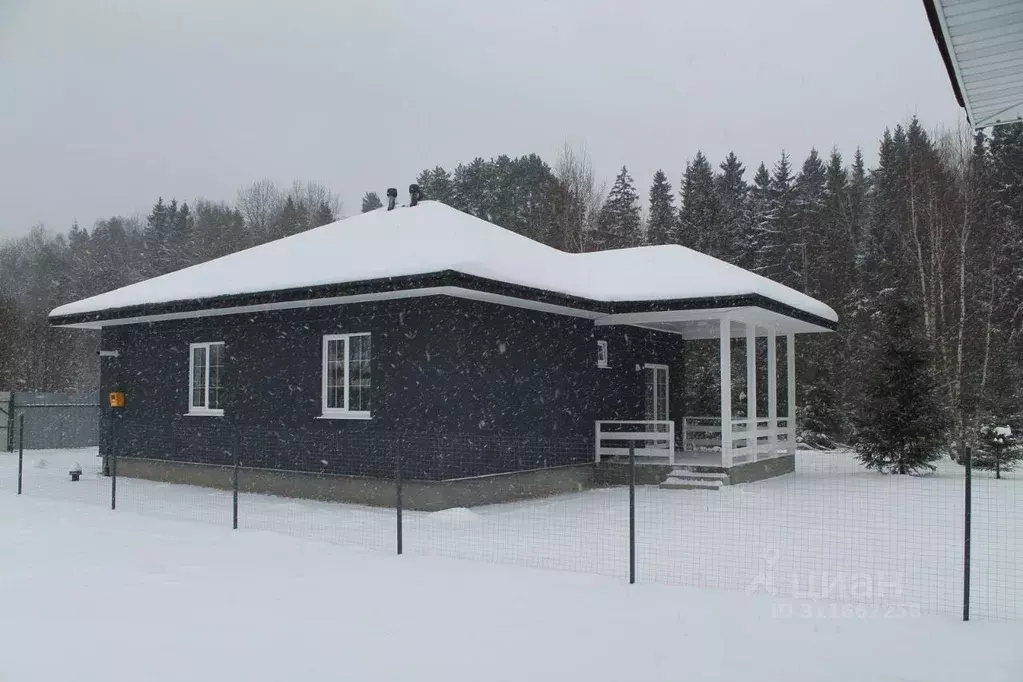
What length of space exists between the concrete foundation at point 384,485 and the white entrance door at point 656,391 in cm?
300

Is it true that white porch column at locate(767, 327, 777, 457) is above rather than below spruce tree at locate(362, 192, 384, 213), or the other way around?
below

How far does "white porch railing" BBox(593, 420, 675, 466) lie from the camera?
1405 cm

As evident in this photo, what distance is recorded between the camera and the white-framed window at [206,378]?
1459cm

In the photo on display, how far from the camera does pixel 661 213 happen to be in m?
43.5

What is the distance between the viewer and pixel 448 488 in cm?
1158

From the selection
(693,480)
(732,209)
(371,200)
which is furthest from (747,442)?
(371,200)

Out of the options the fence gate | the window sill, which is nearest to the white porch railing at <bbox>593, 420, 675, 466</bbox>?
the window sill

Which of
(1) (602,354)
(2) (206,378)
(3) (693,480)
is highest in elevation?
(1) (602,354)

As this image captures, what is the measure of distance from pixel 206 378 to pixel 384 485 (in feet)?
15.3

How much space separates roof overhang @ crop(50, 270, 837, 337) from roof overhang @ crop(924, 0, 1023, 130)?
6.28 meters

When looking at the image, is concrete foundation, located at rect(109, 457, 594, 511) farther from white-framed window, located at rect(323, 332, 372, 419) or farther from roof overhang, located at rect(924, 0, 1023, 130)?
roof overhang, located at rect(924, 0, 1023, 130)

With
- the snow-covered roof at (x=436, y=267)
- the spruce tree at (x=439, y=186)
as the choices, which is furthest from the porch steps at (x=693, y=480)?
the spruce tree at (x=439, y=186)

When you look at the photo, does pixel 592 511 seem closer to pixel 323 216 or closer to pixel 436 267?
pixel 436 267

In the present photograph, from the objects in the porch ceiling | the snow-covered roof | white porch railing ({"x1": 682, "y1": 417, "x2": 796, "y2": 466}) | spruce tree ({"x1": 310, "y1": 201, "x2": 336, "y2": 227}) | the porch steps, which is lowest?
the porch steps
